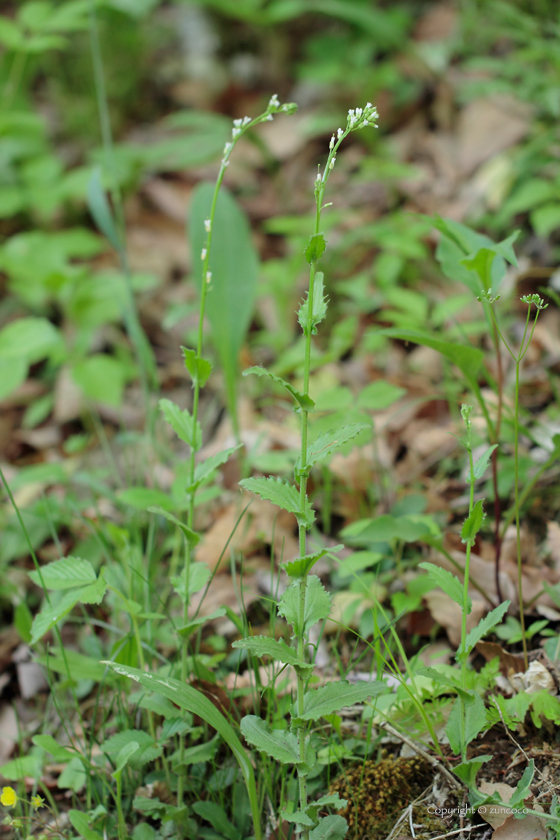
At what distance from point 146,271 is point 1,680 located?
201 centimetres

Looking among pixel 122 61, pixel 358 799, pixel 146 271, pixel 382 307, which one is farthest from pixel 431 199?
pixel 358 799

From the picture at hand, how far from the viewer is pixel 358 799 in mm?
927

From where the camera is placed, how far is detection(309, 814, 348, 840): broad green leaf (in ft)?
2.71

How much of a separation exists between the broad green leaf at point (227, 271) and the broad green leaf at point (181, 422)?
0.87 metres

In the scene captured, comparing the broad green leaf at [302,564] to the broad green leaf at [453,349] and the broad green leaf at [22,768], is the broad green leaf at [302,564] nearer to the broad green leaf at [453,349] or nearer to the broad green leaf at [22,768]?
the broad green leaf at [453,349]

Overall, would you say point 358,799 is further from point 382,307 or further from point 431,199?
point 431,199

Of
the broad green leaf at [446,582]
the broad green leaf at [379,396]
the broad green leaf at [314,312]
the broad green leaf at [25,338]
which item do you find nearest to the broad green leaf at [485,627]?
the broad green leaf at [446,582]

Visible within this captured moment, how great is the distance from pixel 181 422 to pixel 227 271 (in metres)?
1.10

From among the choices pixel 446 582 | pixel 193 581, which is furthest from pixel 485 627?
pixel 193 581

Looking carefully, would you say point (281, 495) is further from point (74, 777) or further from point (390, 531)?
point (74, 777)

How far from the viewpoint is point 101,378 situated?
2.19 m

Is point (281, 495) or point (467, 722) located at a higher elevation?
point (281, 495)

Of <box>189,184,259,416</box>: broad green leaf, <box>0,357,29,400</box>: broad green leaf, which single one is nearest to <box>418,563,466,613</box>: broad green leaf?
<box>189,184,259,416</box>: broad green leaf

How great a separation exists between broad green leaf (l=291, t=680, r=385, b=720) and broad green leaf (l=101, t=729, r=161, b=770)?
0.92ft
